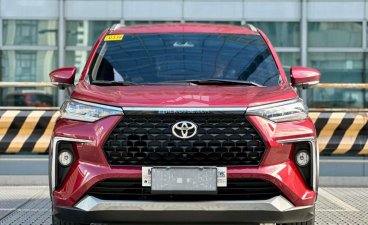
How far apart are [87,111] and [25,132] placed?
4530 mm

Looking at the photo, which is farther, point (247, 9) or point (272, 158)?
point (247, 9)

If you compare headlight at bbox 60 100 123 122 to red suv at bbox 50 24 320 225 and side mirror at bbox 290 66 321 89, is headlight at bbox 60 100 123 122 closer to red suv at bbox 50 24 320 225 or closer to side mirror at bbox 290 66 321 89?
red suv at bbox 50 24 320 225

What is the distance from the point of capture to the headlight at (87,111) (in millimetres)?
4016

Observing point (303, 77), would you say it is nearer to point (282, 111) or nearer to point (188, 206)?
point (282, 111)

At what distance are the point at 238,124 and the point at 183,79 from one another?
38.5 inches

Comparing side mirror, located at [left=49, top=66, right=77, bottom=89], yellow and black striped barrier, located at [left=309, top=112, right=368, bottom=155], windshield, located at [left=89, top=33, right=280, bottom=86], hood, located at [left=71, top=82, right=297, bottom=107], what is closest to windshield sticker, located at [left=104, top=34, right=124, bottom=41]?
windshield, located at [left=89, top=33, right=280, bottom=86]

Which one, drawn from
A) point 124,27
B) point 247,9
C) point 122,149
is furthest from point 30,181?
point 247,9

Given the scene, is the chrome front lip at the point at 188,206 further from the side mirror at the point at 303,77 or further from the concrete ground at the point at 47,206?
the concrete ground at the point at 47,206

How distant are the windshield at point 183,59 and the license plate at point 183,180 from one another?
1072 millimetres

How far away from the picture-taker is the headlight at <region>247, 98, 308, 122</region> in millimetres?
4023

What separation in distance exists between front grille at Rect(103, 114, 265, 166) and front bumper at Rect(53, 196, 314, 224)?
268 mm

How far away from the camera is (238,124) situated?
398 centimetres

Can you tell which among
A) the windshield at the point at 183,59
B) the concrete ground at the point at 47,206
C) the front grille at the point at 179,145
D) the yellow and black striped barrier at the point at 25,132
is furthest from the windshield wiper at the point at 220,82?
the yellow and black striped barrier at the point at 25,132

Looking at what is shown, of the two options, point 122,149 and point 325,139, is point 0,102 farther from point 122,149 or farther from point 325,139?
point 122,149
